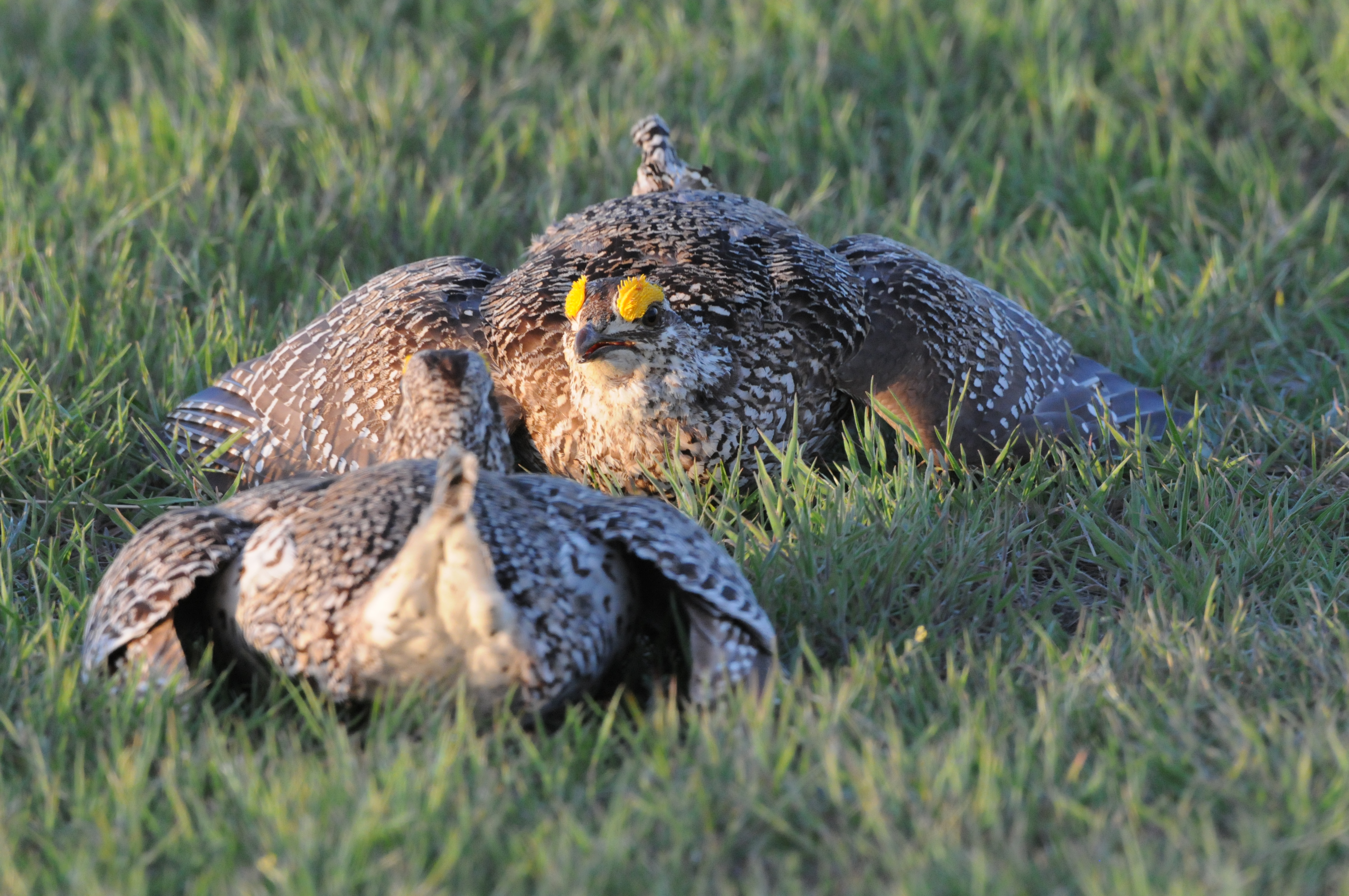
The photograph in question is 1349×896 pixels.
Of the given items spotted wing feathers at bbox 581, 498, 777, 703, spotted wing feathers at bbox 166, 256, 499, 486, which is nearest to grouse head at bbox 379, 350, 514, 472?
spotted wing feathers at bbox 581, 498, 777, 703

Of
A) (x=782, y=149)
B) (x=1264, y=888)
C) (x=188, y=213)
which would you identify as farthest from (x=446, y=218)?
(x=1264, y=888)

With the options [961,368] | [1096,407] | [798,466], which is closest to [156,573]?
[798,466]

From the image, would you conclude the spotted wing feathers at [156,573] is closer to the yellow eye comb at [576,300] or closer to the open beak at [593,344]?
the open beak at [593,344]

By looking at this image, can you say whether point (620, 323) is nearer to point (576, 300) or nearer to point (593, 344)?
point (593, 344)

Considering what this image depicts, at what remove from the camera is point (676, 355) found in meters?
4.73

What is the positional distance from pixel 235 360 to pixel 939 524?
2.86 m

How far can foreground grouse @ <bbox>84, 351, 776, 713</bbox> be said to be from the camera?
336 cm

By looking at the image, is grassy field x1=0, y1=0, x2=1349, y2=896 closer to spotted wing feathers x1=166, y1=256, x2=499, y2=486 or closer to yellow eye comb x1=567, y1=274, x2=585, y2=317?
spotted wing feathers x1=166, y1=256, x2=499, y2=486

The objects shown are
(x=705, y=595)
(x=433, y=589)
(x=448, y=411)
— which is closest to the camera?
(x=433, y=589)

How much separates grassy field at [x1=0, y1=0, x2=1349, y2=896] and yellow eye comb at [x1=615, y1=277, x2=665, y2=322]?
0.64m

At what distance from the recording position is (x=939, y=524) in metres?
4.52

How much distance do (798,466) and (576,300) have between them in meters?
0.86

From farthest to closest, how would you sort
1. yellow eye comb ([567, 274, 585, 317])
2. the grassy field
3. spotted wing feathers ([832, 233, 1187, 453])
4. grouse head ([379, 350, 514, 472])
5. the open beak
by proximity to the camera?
1. spotted wing feathers ([832, 233, 1187, 453])
2. yellow eye comb ([567, 274, 585, 317])
3. the open beak
4. grouse head ([379, 350, 514, 472])
5. the grassy field

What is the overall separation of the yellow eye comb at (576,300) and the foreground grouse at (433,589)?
0.77m
